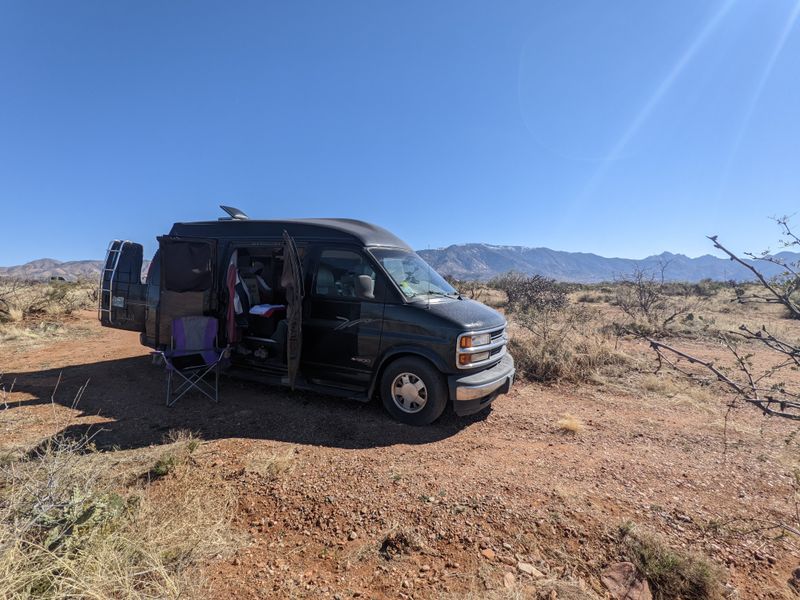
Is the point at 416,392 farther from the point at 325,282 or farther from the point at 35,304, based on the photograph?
the point at 35,304

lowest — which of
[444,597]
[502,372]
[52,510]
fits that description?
[444,597]

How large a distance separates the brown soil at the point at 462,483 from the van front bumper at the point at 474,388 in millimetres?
308

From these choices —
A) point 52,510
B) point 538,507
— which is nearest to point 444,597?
point 538,507

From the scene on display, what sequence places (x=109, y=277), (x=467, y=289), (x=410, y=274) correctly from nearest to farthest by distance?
(x=410, y=274) < (x=109, y=277) < (x=467, y=289)

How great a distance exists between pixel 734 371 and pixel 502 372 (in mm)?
5419

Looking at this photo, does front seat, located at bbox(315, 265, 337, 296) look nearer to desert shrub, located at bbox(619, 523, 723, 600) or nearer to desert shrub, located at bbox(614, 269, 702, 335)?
desert shrub, located at bbox(619, 523, 723, 600)

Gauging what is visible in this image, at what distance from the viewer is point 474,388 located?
14.5ft

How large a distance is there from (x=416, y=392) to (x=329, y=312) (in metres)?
1.53

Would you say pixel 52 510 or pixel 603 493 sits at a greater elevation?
pixel 52 510

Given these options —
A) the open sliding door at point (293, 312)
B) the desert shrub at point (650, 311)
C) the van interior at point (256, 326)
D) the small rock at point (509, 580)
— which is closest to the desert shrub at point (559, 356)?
the desert shrub at point (650, 311)

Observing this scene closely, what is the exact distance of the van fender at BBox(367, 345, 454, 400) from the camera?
451cm

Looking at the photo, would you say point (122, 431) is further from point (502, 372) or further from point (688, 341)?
point (688, 341)

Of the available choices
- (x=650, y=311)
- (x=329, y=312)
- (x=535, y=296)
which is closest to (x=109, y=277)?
(x=329, y=312)

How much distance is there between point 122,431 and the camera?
14.4 feet
